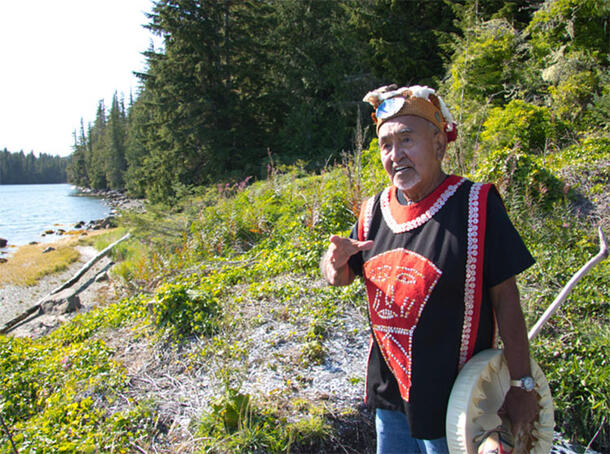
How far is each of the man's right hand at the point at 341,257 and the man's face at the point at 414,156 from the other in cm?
29

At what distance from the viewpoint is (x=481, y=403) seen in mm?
1419

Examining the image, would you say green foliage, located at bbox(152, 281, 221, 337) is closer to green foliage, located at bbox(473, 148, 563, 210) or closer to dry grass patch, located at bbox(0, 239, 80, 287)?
green foliage, located at bbox(473, 148, 563, 210)

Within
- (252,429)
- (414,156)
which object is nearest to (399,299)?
(414,156)

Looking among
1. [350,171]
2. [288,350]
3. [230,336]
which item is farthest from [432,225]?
[350,171]

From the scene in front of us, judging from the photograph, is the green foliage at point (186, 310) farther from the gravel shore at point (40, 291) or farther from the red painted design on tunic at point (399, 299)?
the gravel shore at point (40, 291)

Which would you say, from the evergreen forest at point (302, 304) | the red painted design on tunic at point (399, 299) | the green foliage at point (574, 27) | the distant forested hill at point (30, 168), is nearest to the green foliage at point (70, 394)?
the evergreen forest at point (302, 304)

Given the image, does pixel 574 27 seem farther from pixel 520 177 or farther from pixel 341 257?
pixel 341 257

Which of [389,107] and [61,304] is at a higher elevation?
[389,107]

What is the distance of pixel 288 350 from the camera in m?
3.49

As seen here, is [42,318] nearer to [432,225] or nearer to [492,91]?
[432,225]

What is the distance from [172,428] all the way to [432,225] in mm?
2467

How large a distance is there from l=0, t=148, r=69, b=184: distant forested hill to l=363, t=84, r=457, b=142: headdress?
15909 centimetres

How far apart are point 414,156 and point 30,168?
165671 mm

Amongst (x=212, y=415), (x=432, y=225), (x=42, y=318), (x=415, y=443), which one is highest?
(x=432, y=225)
